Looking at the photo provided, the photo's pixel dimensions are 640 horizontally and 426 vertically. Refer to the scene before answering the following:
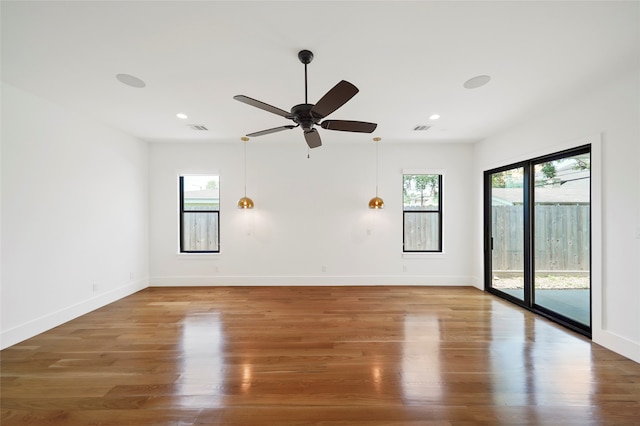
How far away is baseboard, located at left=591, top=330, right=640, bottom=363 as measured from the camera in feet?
8.27

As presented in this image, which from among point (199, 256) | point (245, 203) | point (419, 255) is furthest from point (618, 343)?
point (199, 256)

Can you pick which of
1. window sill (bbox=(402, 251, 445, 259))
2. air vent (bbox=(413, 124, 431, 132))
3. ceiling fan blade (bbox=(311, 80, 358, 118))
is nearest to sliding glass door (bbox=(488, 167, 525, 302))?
window sill (bbox=(402, 251, 445, 259))

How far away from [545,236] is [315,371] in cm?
386

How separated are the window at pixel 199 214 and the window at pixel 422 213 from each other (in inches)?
163

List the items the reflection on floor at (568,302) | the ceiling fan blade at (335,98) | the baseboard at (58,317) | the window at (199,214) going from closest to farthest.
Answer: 1. the ceiling fan blade at (335,98)
2. the baseboard at (58,317)
3. the reflection on floor at (568,302)
4. the window at (199,214)

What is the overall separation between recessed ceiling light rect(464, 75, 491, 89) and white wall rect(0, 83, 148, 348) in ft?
17.1

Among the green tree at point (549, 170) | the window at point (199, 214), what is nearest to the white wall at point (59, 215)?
the window at point (199, 214)

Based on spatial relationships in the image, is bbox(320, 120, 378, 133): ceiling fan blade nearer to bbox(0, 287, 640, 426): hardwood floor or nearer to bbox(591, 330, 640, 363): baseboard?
bbox(0, 287, 640, 426): hardwood floor

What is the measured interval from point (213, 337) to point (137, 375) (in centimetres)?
82

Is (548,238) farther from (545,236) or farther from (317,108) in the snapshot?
(317,108)

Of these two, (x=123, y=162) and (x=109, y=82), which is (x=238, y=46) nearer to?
(x=109, y=82)

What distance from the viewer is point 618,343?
8.75 feet

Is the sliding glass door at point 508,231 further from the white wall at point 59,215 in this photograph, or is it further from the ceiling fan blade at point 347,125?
the white wall at point 59,215

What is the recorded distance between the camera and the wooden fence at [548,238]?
10.6 ft
